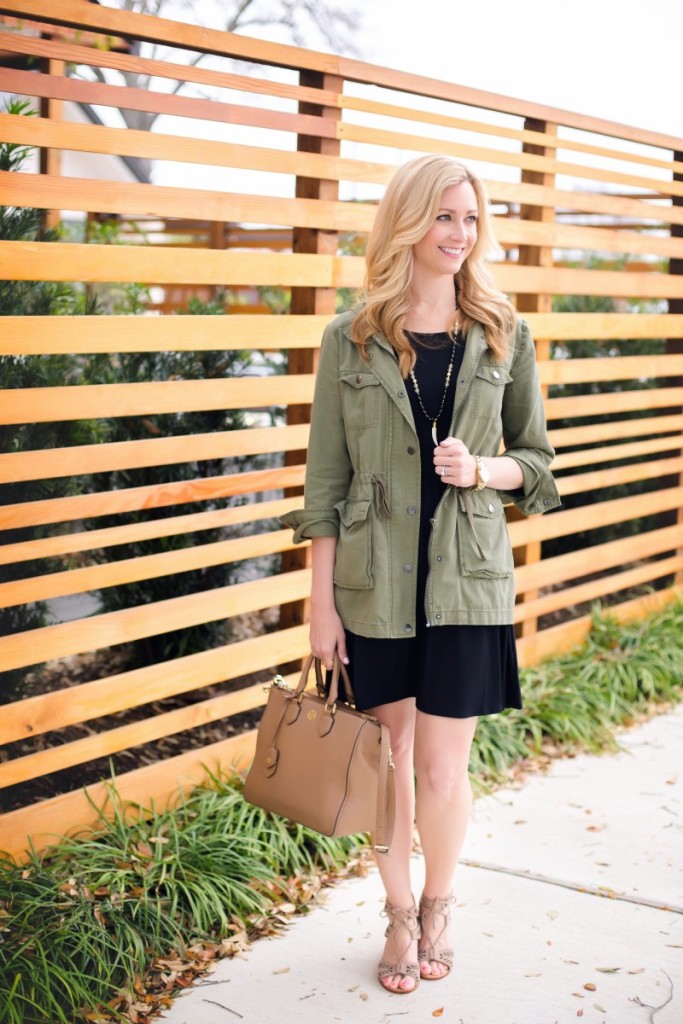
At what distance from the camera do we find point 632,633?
5.85 m

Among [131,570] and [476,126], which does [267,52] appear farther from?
[131,570]

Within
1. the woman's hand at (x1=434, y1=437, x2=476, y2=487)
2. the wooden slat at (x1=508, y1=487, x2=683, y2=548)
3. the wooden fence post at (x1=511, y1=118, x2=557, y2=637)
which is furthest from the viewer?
the wooden slat at (x1=508, y1=487, x2=683, y2=548)

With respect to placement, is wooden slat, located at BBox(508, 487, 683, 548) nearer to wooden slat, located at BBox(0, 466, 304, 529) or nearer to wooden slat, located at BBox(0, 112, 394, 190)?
wooden slat, located at BBox(0, 466, 304, 529)

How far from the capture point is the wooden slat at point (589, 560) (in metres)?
5.38

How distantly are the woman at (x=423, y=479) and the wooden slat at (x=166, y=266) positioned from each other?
790 mm

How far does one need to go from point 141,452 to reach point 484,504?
112cm

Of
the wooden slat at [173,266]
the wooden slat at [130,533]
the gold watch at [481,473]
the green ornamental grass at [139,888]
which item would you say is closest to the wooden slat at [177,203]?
the wooden slat at [173,266]

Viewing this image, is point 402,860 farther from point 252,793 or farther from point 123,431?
point 123,431

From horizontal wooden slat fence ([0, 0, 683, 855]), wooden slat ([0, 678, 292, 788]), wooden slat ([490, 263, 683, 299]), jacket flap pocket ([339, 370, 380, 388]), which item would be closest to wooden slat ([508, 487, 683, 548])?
horizontal wooden slat fence ([0, 0, 683, 855])

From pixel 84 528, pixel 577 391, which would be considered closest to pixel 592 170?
pixel 577 391

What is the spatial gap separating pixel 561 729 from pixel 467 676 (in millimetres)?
2149

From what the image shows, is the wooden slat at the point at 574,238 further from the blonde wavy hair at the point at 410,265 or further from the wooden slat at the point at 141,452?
the blonde wavy hair at the point at 410,265

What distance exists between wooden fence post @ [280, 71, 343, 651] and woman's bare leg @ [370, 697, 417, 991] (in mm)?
1241

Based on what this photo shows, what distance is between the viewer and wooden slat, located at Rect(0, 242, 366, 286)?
3.16 metres
